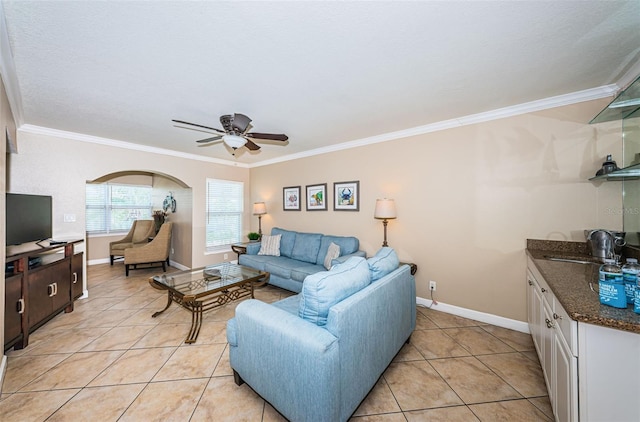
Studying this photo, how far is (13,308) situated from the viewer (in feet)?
7.24

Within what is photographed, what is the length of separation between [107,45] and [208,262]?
4260 millimetres

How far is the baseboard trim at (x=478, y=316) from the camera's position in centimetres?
262

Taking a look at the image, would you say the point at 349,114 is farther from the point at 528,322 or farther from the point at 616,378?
the point at 528,322

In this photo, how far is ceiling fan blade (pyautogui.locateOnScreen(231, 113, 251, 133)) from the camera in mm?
2293

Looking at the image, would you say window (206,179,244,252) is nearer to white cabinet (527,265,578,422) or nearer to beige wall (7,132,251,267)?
beige wall (7,132,251,267)

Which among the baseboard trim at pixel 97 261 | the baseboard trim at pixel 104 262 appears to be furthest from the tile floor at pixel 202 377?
the baseboard trim at pixel 97 261

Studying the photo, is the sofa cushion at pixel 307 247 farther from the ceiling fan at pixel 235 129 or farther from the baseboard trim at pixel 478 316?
the ceiling fan at pixel 235 129

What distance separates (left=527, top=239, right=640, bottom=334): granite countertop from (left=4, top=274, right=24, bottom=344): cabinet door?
4.14 m

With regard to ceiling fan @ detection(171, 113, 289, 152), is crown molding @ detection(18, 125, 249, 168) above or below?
above

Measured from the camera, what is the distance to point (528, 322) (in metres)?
2.50

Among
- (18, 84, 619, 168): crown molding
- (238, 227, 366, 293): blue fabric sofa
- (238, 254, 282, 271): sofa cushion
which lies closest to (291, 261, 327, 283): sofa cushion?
(238, 227, 366, 293): blue fabric sofa

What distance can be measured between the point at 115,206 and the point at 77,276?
10.9 feet

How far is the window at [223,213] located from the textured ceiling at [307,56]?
250cm

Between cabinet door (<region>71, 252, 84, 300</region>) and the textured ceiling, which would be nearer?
the textured ceiling
